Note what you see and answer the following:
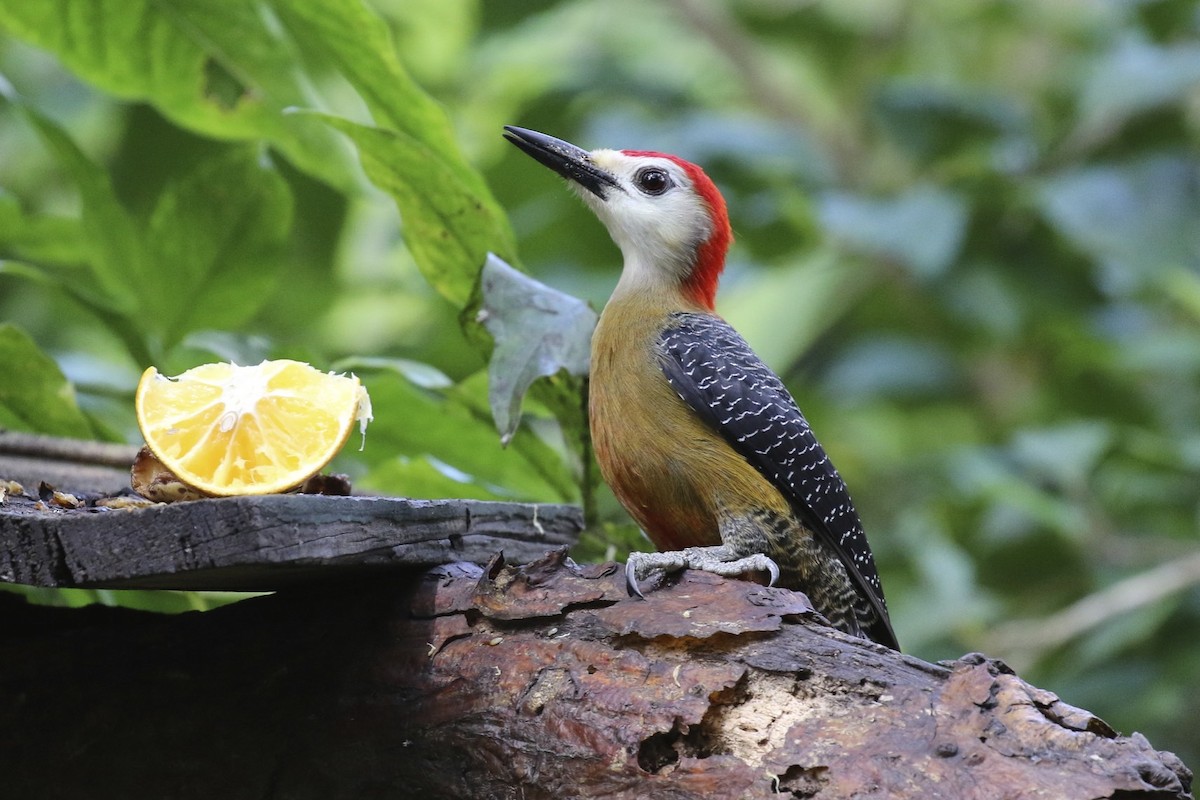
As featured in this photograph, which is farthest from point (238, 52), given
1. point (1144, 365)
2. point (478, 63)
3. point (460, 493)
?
point (1144, 365)

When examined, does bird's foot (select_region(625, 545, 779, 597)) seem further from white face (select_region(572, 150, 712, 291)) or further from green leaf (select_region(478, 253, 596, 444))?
white face (select_region(572, 150, 712, 291))

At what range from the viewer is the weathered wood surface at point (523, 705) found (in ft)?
4.70

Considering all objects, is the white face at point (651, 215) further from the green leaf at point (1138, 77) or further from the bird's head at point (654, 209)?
the green leaf at point (1138, 77)

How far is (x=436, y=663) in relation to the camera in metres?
1.77

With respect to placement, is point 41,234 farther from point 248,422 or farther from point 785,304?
point 785,304

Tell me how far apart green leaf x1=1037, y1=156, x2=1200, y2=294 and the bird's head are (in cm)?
226

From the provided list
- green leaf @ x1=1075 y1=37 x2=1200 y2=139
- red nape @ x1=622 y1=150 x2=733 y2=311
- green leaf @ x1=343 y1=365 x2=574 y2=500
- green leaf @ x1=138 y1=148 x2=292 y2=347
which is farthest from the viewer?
green leaf @ x1=1075 y1=37 x2=1200 y2=139

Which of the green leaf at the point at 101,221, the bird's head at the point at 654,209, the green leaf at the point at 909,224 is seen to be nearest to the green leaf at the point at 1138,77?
the green leaf at the point at 909,224

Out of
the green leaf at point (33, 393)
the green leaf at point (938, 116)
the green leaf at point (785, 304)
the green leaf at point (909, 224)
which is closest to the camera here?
the green leaf at point (33, 393)

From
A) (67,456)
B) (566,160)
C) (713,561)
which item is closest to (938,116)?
(566,160)

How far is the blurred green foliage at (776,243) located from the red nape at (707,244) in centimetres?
63

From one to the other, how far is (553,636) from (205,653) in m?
0.61

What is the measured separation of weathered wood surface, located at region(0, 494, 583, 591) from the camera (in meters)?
1.53

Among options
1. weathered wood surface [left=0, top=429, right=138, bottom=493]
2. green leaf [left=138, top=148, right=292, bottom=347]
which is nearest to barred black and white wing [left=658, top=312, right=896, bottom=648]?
green leaf [left=138, top=148, right=292, bottom=347]
